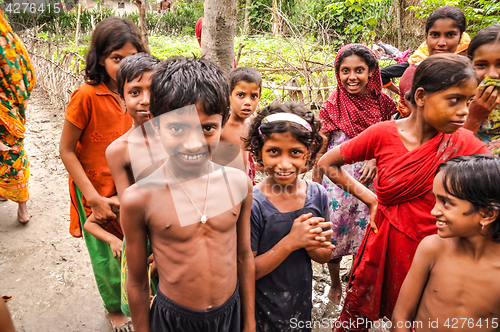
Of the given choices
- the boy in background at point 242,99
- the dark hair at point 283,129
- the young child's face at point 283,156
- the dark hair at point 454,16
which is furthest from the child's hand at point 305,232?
the dark hair at point 454,16

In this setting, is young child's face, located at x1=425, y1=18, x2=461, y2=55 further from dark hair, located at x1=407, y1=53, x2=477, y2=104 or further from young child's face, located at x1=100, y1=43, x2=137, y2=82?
young child's face, located at x1=100, y1=43, x2=137, y2=82

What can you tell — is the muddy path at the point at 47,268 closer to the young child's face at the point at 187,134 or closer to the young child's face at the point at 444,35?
the young child's face at the point at 187,134

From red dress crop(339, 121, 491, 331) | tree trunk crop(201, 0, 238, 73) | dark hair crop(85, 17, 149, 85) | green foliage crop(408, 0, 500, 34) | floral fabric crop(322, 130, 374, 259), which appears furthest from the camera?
green foliage crop(408, 0, 500, 34)

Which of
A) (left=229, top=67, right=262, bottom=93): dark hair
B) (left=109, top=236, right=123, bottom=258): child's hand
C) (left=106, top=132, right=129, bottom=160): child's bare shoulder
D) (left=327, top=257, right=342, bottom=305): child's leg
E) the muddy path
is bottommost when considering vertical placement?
the muddy path

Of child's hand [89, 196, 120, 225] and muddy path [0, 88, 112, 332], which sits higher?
child's hand [89, 196, 120, 225]

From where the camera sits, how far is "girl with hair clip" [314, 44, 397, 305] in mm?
2393

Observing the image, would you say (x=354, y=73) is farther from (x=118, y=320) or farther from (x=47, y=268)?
(x=47, y=268)

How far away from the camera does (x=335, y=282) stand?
2.44 m

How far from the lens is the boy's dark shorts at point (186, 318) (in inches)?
51.5

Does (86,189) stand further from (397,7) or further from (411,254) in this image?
(397,7)

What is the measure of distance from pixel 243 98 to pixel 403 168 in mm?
1424

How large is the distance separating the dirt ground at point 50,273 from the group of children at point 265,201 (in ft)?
1.34

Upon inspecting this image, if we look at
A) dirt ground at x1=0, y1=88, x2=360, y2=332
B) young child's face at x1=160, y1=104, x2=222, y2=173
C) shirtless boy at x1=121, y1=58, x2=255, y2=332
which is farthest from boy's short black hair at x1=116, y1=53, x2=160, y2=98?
dirt ground at x1=0, y1=88, x2=360, y2=332

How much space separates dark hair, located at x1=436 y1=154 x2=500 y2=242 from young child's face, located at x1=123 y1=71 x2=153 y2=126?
1.42 m
